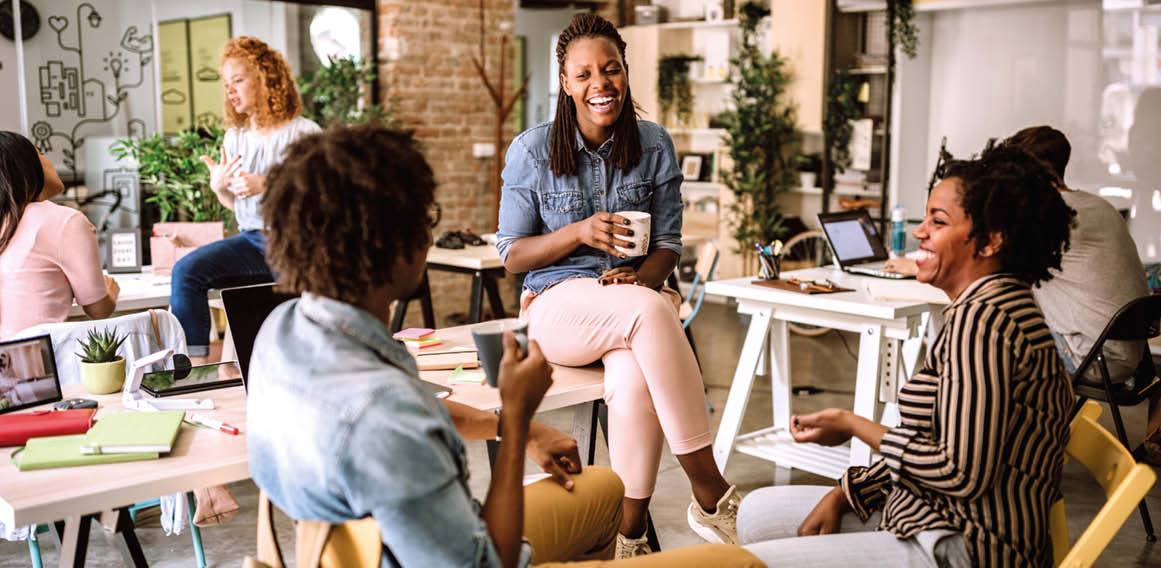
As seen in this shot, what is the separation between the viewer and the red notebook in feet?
6.13

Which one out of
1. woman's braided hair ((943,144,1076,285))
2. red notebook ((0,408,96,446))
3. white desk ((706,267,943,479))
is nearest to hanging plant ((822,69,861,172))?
white desk ((706,267,943,479))

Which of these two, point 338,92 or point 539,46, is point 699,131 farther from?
point 338,92

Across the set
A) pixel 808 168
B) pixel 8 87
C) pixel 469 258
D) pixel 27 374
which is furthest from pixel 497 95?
pixel 27 374

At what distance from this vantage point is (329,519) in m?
1.34

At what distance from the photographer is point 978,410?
1628 mm

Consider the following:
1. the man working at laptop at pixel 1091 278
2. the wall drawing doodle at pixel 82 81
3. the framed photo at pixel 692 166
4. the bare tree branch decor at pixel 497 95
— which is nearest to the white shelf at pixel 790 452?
the man working at laptop at pixel 1091 278

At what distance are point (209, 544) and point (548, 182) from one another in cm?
161

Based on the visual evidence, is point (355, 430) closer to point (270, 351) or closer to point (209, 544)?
point (270, 351)

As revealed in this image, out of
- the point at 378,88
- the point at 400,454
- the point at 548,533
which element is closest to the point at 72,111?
the point at 378,88

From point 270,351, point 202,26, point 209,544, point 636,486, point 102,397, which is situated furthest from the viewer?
point 202,26

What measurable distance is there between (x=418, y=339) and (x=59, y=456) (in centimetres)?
116

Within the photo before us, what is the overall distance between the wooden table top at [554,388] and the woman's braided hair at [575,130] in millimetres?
549

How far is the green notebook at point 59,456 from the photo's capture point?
1729mm

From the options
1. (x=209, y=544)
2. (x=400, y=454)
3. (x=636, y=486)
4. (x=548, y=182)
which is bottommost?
(x=209, y=544)
